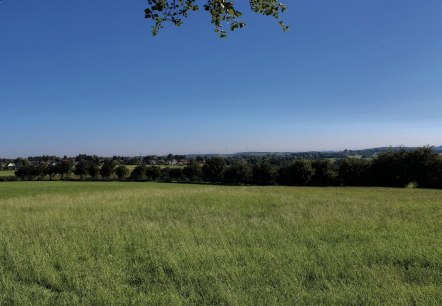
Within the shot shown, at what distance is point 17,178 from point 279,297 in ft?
421

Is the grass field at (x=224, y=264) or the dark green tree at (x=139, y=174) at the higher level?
the grass field at (x=224, y=264)

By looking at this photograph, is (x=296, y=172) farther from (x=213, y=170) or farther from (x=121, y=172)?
(x=121, y=172)

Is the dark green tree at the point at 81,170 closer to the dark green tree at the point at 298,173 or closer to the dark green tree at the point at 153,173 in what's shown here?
the dark green tree at the point at 153,173

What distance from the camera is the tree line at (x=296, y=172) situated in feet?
252

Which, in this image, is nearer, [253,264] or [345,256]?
[253,264]

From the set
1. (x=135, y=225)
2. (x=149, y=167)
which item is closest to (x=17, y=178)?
(x=149, y=167)

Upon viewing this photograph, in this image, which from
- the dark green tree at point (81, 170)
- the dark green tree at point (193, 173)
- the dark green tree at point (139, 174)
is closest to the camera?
the dark green tree at point (193, 173)

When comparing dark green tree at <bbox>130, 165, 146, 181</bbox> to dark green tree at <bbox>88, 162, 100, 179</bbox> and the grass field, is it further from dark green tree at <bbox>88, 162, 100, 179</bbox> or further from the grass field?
the grass field

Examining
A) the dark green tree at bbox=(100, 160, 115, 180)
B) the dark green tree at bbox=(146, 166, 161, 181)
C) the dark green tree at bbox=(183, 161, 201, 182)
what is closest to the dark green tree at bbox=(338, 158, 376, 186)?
the dark green tree at bbox=(183, 161, 201, 182)

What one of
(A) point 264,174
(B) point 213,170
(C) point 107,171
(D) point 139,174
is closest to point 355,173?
(A) point 264,174

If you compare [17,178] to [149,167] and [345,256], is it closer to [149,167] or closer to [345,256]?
[149,167]

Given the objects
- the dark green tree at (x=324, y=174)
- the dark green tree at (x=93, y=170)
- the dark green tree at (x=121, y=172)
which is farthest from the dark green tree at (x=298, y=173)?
the dark green tree at (x=93, y=170)

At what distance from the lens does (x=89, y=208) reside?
22422 mm

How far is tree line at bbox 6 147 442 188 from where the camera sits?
76.7m
